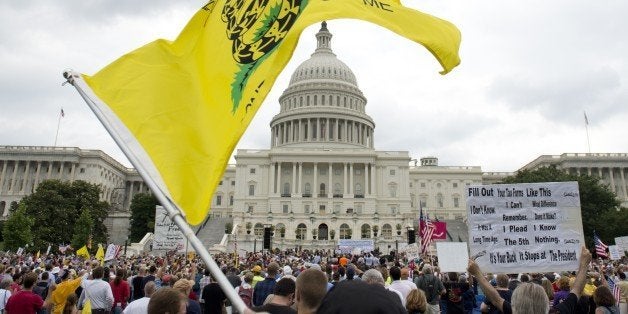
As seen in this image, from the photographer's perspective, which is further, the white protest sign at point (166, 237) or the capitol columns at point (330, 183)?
the capitol columns at point (330, 183)

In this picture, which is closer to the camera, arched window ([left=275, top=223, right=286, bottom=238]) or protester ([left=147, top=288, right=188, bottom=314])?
protester ([left=147, top=288, right=188, bottom=314])

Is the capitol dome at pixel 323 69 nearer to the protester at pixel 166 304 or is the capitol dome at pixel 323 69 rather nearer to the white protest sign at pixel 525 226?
the white protest sign at pixel 525 226

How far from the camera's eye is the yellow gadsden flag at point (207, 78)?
4.88 meters

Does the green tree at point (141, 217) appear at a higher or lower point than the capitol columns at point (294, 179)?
lower

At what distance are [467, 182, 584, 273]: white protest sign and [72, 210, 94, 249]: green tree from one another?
Result: 65570 millimetres

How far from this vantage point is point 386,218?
78875 millimetres

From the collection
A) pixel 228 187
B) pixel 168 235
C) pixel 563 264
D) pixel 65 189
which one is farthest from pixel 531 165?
pixel 563 264

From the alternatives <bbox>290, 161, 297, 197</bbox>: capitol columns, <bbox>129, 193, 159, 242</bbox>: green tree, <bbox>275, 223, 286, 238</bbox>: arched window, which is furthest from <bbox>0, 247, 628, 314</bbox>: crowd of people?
<bbox>290, 161, 297, 197</bbox>: capitol columns

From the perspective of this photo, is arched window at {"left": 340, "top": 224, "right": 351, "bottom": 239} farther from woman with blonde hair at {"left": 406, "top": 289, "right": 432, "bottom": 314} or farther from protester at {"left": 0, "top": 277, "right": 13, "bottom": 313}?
woman with blonde hair at {"left": 406, "top": 289, "right": 432, "bottom": 314}

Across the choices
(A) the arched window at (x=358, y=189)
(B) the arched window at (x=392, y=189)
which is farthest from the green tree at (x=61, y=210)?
(B) the arched window at (x=392, y=189)

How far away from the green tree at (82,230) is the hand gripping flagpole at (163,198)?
6557cm

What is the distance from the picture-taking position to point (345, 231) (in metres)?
78.0

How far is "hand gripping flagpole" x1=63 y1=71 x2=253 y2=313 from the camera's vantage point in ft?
10.6

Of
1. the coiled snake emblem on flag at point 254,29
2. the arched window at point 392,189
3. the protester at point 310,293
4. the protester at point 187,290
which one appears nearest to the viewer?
the protester at point 310,293
